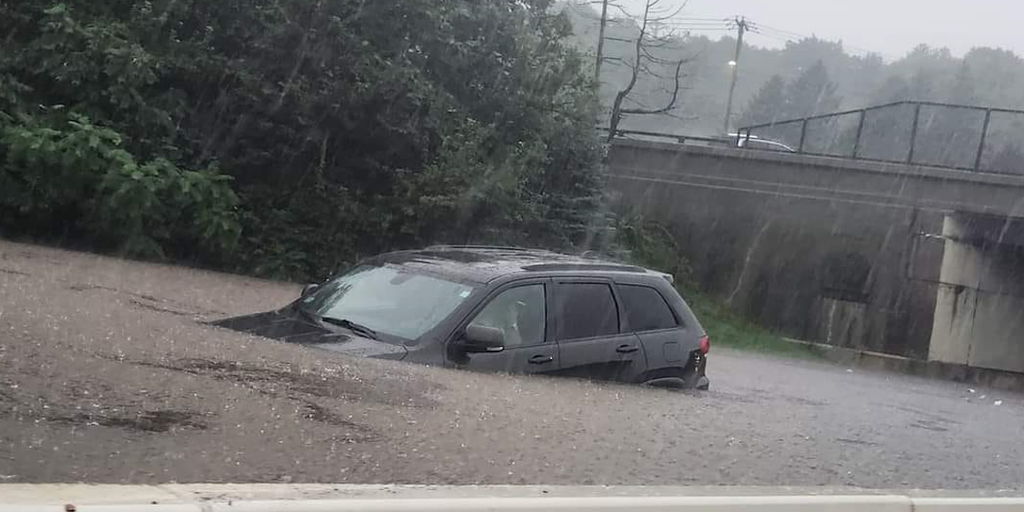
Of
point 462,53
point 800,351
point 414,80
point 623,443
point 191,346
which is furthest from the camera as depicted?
point 800,351

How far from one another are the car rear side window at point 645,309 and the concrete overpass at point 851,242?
16659mm

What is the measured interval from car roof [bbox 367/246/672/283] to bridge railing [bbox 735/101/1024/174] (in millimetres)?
17159

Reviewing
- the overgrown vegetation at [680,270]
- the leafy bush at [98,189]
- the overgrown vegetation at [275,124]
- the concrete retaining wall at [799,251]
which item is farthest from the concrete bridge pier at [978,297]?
the leafy bush at [98,189]

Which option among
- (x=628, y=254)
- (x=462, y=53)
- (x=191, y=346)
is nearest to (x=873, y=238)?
(x=628, y=254)

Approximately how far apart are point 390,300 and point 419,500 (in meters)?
4.63

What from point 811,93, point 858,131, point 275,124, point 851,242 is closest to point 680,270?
point 851,242

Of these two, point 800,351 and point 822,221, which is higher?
point 822,221

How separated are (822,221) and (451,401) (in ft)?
69.3

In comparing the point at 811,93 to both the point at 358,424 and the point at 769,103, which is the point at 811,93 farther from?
the point at 358,424

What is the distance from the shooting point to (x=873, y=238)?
26.3m

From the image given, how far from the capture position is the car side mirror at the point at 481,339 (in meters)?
8.18

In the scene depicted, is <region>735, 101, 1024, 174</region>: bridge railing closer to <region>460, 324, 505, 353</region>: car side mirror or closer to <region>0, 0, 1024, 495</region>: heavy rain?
<region>0, 0, 1024, 495</region>: heavy rain

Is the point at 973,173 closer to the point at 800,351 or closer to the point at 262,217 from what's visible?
the point at 800,351

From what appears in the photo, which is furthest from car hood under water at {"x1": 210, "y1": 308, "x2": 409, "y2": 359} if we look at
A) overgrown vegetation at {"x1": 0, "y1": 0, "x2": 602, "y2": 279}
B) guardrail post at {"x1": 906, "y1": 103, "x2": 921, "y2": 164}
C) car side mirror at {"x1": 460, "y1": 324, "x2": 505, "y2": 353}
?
guardrail post at {"x1": 906, "y1": 103, "x2": 921, "y2": 164}
